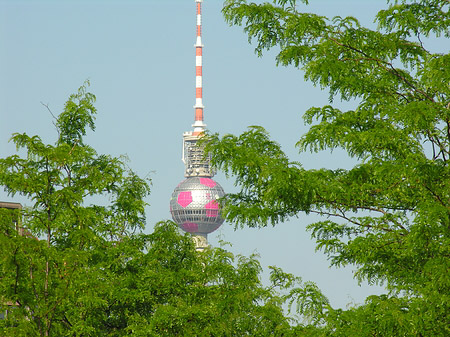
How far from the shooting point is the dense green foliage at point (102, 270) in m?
13.3

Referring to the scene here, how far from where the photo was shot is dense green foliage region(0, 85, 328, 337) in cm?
1334

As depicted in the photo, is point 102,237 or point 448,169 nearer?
point 448,169

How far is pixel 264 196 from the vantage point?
11930mm

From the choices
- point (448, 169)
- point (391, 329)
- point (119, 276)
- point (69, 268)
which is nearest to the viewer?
point (391, 329)

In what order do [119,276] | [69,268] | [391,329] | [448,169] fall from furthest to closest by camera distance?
[119,276], [69,268], [448,169], [391,329]

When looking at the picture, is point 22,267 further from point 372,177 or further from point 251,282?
point 251,282

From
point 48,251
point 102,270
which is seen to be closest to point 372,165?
point 48,251

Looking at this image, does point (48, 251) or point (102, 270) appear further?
point (102, 270)

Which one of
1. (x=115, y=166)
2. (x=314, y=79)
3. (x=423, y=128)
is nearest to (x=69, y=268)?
(x=314, y=79)

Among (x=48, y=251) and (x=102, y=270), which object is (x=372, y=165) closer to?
(x=48, y=251)

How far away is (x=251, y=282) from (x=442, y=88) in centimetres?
1361

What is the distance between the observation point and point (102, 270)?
20844 mm

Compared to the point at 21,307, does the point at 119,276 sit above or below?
above

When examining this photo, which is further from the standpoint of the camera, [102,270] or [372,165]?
[102,270]
